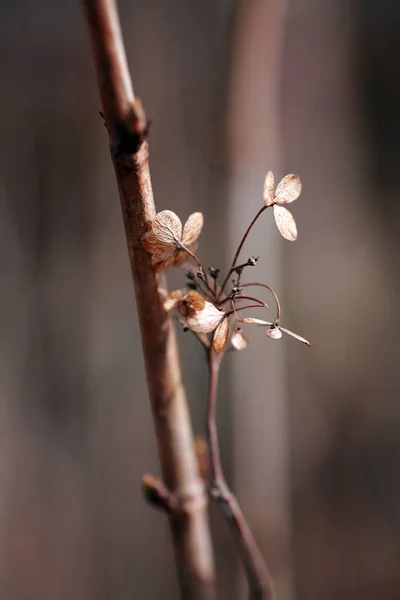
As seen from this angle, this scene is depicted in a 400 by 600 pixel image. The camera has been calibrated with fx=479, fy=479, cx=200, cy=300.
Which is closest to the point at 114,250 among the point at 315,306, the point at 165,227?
the point at 315,306

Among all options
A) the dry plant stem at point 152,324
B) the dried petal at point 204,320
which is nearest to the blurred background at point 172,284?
the dry plant stem at point 152,324

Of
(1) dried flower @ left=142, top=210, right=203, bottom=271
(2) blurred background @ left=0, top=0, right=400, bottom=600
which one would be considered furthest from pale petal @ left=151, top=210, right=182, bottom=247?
(2) blurred background @ left=0, top=0, right=400, bottom=600

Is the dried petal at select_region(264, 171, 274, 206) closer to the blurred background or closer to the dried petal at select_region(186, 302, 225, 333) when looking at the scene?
the dried petal at select_region(186, 302, 225, 333)

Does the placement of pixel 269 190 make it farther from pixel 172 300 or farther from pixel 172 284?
pixel 172 284

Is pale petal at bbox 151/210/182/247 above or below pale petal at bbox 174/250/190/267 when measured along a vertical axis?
above

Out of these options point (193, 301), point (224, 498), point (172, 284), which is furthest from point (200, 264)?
point (172, 284)

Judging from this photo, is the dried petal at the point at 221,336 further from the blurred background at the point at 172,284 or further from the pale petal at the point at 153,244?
the blurred background at the point at 172,284
